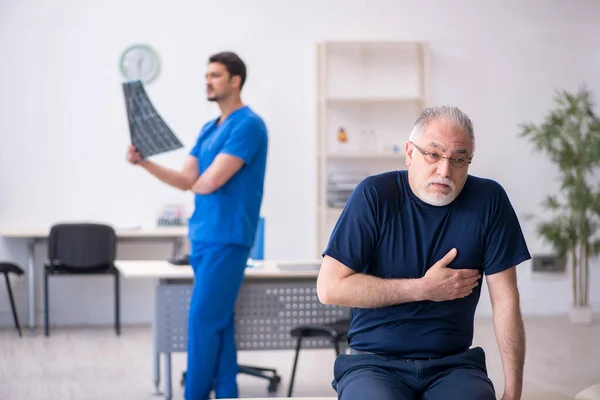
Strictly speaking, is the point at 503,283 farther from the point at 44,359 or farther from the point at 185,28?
the point at 185,28

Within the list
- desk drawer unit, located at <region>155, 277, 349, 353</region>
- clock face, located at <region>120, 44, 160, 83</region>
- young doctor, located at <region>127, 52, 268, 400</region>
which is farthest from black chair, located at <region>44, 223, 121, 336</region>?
Answer: young doctor, located at <region>127, 52, 268, 400</region>

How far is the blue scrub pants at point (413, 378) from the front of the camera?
2.15 meters

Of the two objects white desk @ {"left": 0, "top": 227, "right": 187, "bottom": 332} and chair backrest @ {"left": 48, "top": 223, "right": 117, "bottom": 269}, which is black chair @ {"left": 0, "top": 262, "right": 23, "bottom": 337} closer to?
white desk @ {"left": 0, "top": 227, "right": 187, "bottom": 332}

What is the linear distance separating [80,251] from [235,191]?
8.76ft

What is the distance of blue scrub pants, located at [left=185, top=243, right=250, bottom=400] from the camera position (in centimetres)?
385

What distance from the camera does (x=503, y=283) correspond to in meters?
2.33

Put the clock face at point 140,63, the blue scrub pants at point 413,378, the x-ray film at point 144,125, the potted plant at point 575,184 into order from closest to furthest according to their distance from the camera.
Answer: the blue scrub pants at point 413,378
the x-ray film at point 144,125
the potted plant at point 575,184
the clock face at point 140,63

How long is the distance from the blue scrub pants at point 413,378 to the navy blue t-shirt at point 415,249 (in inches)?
1.4

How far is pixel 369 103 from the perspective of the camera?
23.1 feet

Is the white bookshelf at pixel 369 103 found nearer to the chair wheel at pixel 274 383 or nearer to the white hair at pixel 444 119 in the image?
the chair wheel at pixel 274 383

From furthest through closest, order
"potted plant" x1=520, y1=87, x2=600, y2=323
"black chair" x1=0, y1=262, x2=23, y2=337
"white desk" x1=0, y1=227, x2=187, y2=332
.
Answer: "potted plant" x1=520, y1=87, x2=600, y2=323 → "white desk" x1=0, y1=227, x2=187, y2=332 → "black chair" x1=0, y1=262, x2=23, y2=337

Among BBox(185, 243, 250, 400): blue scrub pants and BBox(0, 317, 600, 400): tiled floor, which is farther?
BBox(0, 317, 600, 400): tiled floor

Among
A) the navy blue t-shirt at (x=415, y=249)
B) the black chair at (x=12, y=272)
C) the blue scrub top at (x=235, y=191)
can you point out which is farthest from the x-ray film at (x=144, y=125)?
the black chair at (x=12, y=272)

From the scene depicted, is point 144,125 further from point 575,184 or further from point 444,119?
point 575,184
